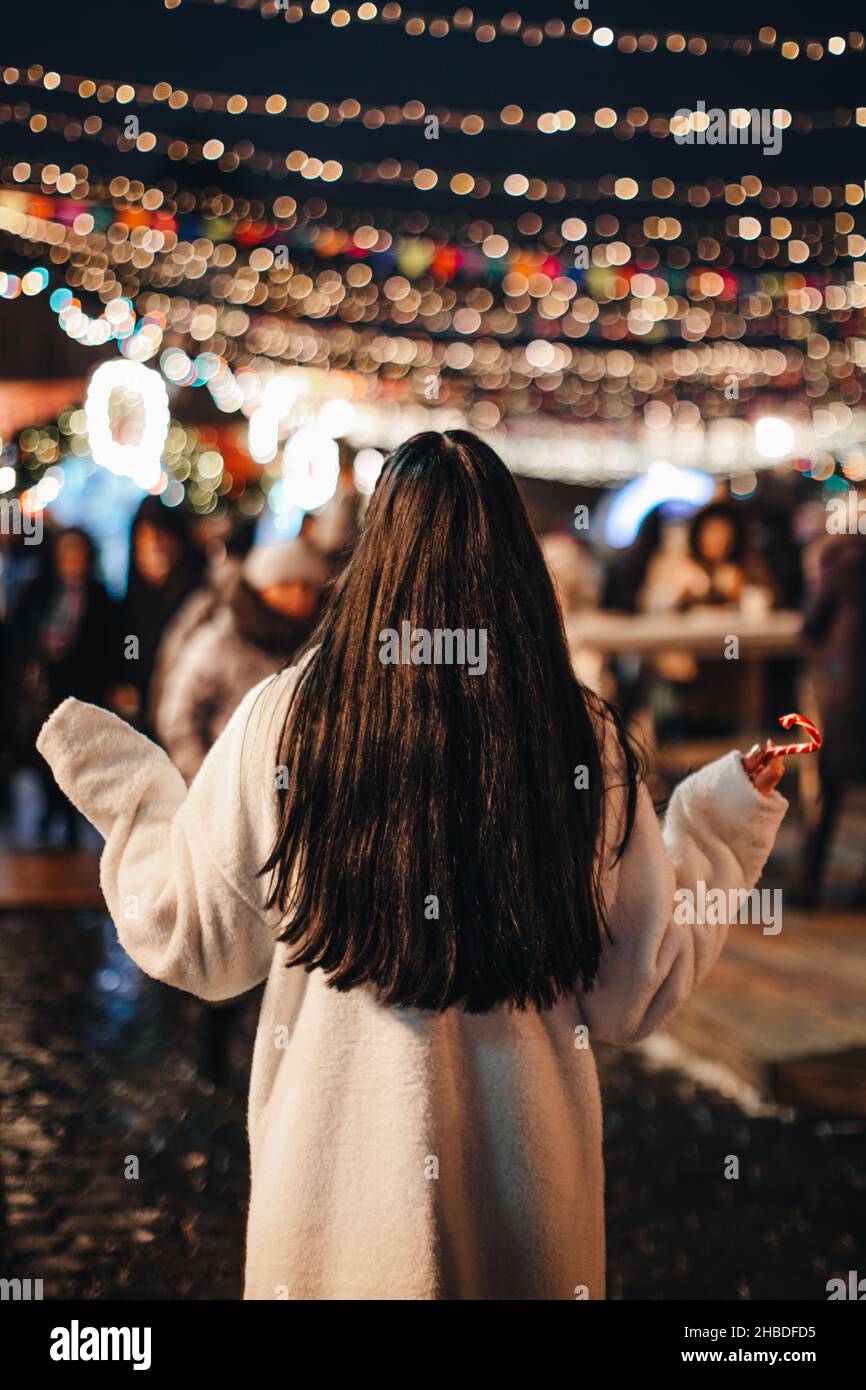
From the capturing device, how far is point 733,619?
10.0 meters

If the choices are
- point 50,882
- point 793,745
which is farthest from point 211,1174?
point 50,882

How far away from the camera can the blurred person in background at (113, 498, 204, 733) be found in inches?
377

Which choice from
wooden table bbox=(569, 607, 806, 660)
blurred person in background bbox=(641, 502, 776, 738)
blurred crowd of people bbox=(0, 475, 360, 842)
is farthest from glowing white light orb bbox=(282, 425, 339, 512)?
wooden table bbox=(569, 607, 806, 660)

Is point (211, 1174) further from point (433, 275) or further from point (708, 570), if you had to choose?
point (433, 275)

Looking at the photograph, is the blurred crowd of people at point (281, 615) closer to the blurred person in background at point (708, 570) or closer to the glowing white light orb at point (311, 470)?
the blurred person in background at point (708, 570)

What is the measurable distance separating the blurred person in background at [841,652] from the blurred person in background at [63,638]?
528 centimetres

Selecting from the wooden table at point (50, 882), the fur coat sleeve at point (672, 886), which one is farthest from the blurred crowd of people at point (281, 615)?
the fur coat sleeve at point (672, 886)

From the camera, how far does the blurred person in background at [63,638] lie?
10594 mm

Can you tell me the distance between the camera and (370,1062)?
232 centimetres

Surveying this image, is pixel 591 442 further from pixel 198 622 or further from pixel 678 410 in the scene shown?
pixel 198 622

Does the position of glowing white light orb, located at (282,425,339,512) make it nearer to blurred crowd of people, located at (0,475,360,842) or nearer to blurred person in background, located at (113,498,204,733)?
blurred crowd of people, located at (0,475,360,842)
